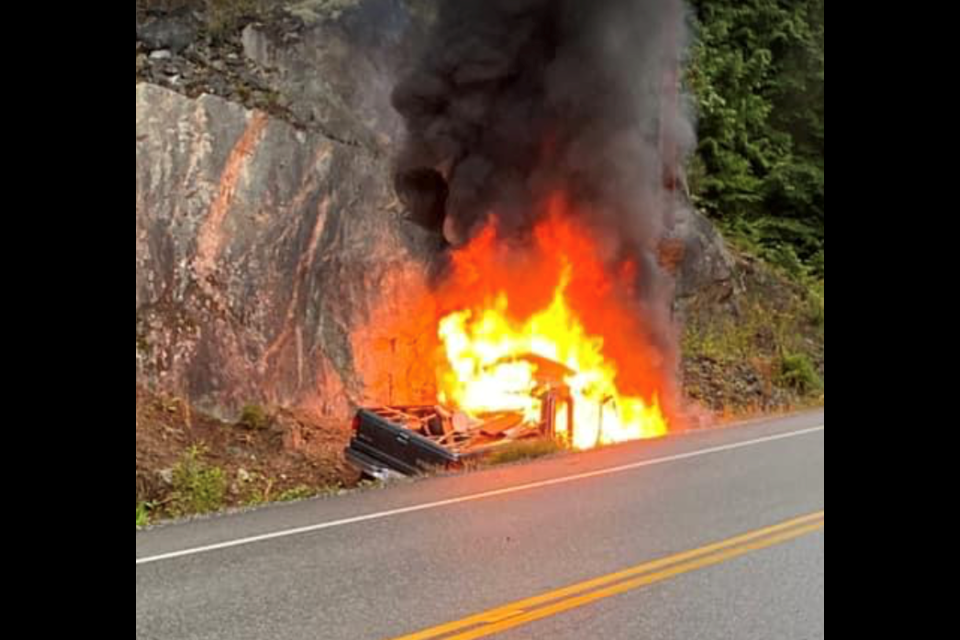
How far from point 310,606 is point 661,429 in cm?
1056

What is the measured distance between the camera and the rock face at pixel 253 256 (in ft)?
44.9

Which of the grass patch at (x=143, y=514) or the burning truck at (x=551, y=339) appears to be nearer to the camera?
the grass patch at (x=143, y=514)

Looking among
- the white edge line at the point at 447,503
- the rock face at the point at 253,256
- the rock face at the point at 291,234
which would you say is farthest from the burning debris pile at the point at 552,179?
the white edge line at the point at 447,503

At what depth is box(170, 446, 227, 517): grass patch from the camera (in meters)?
10.0

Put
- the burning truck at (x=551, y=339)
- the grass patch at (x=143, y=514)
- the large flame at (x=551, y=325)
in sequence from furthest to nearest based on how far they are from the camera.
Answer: the large flame at (x=551, y=325) < the burning truck at (x=551, y=339) < the grass patch at (x=143, y=514)

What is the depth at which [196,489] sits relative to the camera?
34.5 feet

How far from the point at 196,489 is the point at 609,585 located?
6.18m

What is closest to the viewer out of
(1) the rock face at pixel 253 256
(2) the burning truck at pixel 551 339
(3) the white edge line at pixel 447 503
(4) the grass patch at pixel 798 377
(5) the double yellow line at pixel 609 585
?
(5) the double yellow line at pixel 609 585

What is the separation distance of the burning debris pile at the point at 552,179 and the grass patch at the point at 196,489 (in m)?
5.05

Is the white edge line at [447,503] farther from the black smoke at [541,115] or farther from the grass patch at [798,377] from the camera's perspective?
the grass patch at [798,377]
